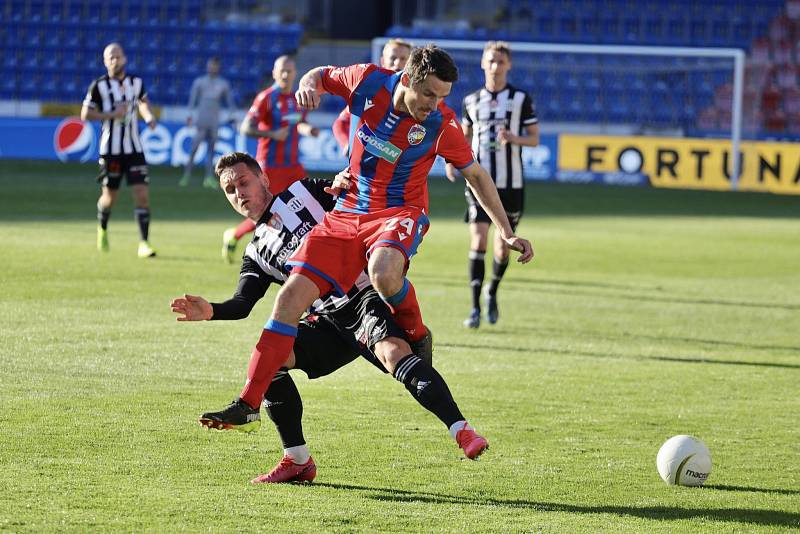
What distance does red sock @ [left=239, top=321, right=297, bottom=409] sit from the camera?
505cm

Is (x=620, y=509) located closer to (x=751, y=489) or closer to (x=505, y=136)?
(x=751, y=489)

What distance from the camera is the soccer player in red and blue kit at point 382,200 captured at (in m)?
5.21

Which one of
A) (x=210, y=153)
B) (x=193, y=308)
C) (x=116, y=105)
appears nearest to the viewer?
(x=193, y=308)

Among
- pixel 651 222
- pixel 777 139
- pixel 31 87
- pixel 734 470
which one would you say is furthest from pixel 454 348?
pixel 31 87

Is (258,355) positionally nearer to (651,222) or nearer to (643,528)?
(643,528)

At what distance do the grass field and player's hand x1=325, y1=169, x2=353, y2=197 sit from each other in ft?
3.89

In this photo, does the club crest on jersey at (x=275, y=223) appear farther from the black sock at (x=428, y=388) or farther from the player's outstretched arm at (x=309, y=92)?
the black sock at (x=428, y=388)

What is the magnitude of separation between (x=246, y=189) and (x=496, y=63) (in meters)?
5.08

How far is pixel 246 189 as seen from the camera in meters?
5.48

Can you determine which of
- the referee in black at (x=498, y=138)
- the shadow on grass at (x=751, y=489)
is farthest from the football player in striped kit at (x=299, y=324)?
the referee in black at (x=498, y=138)

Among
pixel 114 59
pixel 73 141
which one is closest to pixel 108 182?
pixel 114 59

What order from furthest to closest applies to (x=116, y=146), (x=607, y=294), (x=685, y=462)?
(x=116, y=146), (x=607, y=294), (x=685, y=462)

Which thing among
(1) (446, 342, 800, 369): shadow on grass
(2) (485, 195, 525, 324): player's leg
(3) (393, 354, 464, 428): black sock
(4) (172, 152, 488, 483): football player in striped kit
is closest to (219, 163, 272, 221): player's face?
(4) (172, 152, 488, 483): football player in striped kit

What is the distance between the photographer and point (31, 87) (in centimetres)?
2892
